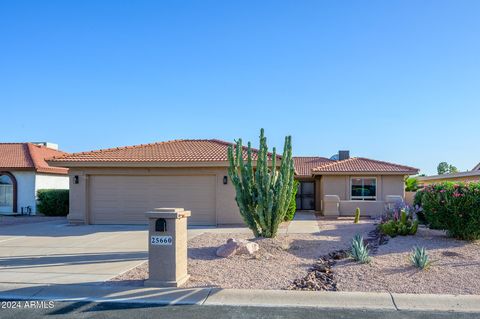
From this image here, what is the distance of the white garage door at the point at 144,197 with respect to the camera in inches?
709

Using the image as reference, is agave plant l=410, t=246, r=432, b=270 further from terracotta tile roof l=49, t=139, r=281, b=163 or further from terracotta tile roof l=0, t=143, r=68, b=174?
terracotta tile roof l=0, t=143, r=68, b=174

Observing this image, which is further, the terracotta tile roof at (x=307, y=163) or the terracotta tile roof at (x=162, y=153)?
the terracotta tile roof at (x=307, y=163)

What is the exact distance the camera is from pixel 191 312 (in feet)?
21.0

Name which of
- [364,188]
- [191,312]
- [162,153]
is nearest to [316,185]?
[364,188]

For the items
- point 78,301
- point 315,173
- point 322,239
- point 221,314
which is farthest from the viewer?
point 315,173

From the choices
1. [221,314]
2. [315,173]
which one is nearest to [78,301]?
[221,314]

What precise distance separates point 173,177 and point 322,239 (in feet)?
25.6

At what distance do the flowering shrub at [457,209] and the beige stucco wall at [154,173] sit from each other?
25.3 feet

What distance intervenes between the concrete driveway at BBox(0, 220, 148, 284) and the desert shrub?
6.81 m

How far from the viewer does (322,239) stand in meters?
12.5

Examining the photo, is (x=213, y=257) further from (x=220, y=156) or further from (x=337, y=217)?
(x=337, y=217)

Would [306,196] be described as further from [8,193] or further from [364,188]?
[8,193]

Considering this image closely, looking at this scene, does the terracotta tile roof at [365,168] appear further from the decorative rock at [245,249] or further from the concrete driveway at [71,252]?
the decorative rock at [245,249]

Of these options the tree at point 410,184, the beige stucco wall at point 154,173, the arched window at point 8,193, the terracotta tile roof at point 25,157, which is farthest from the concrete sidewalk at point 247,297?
the tree at point 410,184
